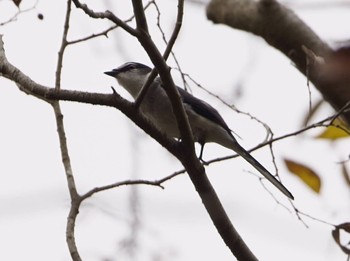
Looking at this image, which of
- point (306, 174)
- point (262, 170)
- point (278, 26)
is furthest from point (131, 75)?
point (306, 174)

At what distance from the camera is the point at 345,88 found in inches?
88.0

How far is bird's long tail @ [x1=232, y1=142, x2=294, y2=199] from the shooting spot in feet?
12.5

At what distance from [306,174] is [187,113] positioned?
45.1 inches

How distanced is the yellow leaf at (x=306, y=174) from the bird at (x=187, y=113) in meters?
0.55

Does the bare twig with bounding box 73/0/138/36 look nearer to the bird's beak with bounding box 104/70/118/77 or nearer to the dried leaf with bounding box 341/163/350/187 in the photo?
the dried leaf with bounding box 341/163/350/187

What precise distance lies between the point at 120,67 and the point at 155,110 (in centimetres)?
67

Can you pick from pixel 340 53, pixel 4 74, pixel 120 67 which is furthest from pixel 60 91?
pixel 120 67

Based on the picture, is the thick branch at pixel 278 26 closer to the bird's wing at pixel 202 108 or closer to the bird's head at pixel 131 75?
the bird's wing at pixel 202 108

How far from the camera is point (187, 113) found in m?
4.31

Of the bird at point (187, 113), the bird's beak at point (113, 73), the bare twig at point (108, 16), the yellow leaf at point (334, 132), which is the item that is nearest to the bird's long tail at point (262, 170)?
the bird at point (187, 113)

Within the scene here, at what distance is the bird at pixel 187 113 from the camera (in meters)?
4.09

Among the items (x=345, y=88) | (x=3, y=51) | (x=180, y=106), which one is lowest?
(x=345, y=88)

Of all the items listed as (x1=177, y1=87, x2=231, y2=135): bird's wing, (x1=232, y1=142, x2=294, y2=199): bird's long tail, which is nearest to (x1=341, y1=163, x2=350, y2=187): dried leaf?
(x1=232, y1=142, x2=294, y2=199): bird's long tail

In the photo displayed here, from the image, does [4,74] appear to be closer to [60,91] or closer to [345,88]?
[60,91]
